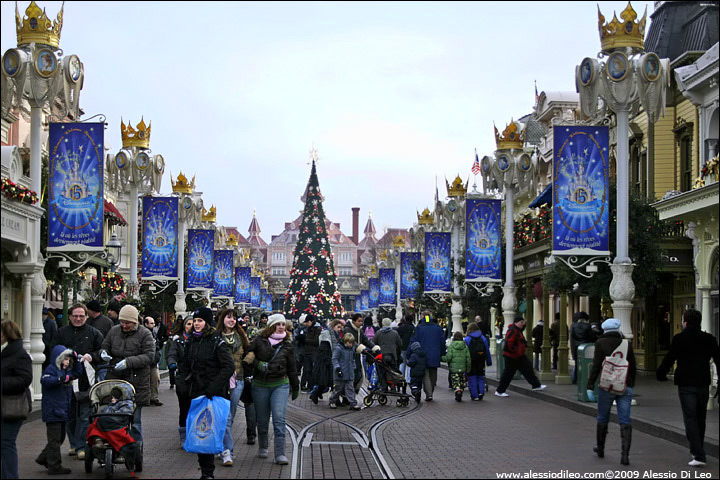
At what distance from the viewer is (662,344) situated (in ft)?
104

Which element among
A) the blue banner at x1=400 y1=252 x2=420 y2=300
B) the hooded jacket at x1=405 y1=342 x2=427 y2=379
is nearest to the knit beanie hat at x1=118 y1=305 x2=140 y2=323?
the hooded jacket at x1=405 y1=342 x2=427 y2=379

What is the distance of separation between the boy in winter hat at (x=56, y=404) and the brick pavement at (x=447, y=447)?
19 cm

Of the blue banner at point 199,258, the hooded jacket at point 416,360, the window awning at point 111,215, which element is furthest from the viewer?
the window awning at point 111,215

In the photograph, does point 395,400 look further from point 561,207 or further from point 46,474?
point 46,474

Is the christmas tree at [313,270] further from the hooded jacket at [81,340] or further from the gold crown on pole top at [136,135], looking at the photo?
the hooded jacket at [81,340]

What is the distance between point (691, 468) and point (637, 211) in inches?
582

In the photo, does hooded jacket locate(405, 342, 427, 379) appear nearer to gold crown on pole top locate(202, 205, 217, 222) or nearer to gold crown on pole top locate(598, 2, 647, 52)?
gold crown on pole top locate(598, 2, 647, 52)

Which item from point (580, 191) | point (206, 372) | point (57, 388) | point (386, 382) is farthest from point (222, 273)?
point (206, 372)

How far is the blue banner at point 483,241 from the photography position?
32.0 metres

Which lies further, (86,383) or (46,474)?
(86,383)

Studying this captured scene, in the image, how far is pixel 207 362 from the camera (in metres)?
11.5

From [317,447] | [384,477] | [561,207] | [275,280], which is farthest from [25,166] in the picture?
[275,280]

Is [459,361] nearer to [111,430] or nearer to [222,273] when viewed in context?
[111,430]

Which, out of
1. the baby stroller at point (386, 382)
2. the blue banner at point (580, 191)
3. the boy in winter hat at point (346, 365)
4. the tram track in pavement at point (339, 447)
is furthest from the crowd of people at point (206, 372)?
the baby stroller at point (386, 382)
